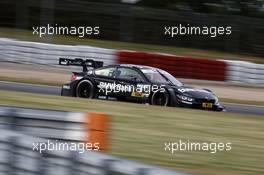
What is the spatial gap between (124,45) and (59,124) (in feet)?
75.8

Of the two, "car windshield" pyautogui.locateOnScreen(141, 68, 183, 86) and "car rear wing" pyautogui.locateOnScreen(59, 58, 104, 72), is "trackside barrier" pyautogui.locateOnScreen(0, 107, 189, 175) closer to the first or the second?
"car rear wing" pyautogui.locateOnScreen(59, 58, 104, 72)

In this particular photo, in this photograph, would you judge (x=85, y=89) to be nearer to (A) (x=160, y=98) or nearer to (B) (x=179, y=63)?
(A) (x=160, y=98)

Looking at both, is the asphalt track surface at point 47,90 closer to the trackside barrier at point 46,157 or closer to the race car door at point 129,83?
the race car door at point 129,83

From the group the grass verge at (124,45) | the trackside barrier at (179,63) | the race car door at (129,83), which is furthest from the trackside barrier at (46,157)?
the grass verge at (124,45)

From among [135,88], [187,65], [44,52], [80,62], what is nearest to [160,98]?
[135,88]

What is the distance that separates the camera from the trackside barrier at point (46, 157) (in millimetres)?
5039

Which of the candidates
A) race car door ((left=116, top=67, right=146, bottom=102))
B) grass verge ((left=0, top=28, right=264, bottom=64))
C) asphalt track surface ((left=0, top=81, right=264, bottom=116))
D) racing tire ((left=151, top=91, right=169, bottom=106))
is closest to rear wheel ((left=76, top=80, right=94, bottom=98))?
race car door ((left=116, top=67, right=146, bottom=102))

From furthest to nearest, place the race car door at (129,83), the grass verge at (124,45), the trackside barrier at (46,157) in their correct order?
the grass verge at (124,45)
the race car door at (129,83)
the trackside barrier at (46,157)

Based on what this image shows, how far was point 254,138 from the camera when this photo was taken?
9.53 metres

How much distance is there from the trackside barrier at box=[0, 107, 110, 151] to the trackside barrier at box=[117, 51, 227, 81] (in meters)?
16.9

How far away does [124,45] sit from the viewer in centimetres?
3005

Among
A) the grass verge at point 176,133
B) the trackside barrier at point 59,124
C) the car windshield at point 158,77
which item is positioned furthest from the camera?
the car windshield at point 158,77

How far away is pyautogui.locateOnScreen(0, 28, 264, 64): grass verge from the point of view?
29.2 metres

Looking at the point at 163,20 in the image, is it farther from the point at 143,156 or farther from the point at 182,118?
the point at 143,156
